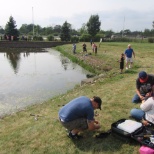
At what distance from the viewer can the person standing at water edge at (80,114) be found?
5438 millimetres

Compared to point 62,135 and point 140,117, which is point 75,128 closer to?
point 62,135

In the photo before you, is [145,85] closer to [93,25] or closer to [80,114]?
[80,114]

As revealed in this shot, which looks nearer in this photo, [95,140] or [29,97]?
[95,140]

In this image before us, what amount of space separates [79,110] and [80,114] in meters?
0.11

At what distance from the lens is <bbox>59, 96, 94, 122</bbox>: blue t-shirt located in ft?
17.8

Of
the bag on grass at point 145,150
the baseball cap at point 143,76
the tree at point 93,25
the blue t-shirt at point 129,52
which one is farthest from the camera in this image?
the tree at point 93,25

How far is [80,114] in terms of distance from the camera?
554cm

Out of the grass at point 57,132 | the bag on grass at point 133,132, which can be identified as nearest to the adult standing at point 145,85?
the grass at point 57,132

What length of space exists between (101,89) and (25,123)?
454cm

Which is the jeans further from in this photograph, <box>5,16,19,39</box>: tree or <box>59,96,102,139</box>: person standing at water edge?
<box>5,16,19,39</box>: tree

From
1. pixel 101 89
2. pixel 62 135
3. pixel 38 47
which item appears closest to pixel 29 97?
pixel 101 89

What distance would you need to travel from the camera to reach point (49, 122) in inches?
285

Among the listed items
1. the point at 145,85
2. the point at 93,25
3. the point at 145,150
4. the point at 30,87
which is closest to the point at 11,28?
the point at 93,25

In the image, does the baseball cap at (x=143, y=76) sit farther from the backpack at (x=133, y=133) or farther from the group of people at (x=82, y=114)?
the backpack at (x=133, y=133)
